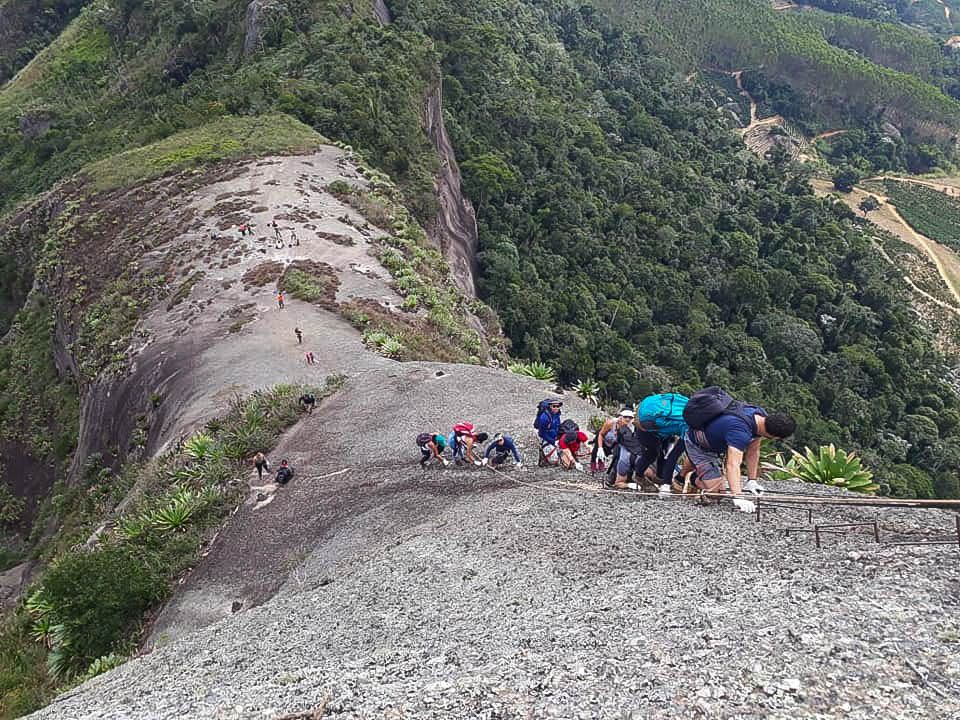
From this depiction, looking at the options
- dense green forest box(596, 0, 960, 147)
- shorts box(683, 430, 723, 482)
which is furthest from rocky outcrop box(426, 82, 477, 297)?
dense green forest box(596, 0, 960, 147)

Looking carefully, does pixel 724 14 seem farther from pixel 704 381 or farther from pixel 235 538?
pixel 235 538

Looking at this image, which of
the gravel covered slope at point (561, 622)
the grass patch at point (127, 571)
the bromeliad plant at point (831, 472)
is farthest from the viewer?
the bromeliad plant at point (831, 472)

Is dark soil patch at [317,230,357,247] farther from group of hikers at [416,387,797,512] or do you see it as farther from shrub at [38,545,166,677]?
shrub at [38,545,166,677]

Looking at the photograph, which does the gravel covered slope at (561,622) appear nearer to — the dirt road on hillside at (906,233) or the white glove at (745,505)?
the white glove at (745,505)

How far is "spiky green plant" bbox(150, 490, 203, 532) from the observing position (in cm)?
1434

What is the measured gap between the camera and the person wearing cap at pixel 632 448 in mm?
10641

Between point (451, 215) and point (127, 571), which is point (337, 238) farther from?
point (451, 215)

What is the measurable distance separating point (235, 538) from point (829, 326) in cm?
6769

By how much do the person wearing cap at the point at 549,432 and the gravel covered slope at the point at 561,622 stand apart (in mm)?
407

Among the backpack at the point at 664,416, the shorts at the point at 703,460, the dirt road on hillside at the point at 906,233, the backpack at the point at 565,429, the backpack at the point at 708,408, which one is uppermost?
the backpack at the point at 708,408

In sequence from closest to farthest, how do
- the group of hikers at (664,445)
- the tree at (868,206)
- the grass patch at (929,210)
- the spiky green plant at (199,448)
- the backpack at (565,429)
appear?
1. the group of hikers at (664,445)
2. the backpack at (565,429)
3. the spiky green plant at (199,448)
4. the grass patch at (929,210)
5. the tree at (868,206)

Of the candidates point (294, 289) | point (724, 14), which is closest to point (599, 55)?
point (724, 14)

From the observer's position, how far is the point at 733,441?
348 inches

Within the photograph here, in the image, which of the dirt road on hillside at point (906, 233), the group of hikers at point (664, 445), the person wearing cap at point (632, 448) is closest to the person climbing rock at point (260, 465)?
the group of hikers at point (664, 445)
